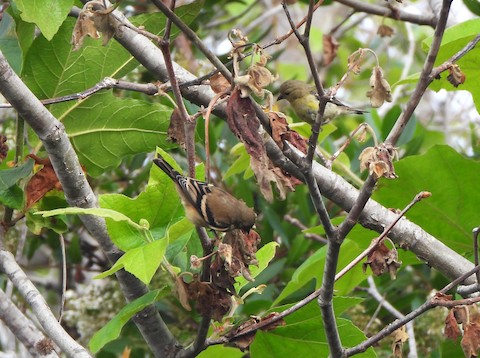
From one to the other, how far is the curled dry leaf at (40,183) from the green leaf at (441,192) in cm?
83

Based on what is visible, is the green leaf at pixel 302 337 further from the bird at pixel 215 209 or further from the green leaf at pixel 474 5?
the green leaf at pixel 474 5

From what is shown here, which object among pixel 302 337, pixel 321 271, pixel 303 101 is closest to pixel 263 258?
pixel 302 337

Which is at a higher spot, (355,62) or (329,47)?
(329,47)

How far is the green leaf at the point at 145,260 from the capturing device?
1495mm

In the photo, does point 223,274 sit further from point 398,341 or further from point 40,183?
point 40,183

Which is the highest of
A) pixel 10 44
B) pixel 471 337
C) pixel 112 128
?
pixel 10 44

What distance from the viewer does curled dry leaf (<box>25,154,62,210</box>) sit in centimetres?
193

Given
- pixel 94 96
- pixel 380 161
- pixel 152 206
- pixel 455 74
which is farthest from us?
pixel 94 96

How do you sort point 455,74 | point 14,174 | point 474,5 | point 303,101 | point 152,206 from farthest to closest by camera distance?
point 303,101 < point 474,5 < point 14,174 < point 152,206 < point 455,74

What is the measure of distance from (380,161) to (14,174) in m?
0.99

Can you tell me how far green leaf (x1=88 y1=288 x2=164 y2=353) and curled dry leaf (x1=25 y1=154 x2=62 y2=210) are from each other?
402mm

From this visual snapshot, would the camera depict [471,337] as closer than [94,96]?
Yes

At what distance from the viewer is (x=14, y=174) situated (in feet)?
6.34

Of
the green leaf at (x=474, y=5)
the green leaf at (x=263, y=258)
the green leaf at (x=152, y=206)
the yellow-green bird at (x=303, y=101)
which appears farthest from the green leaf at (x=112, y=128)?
the yellow-green bird at (x=303, y=101)
